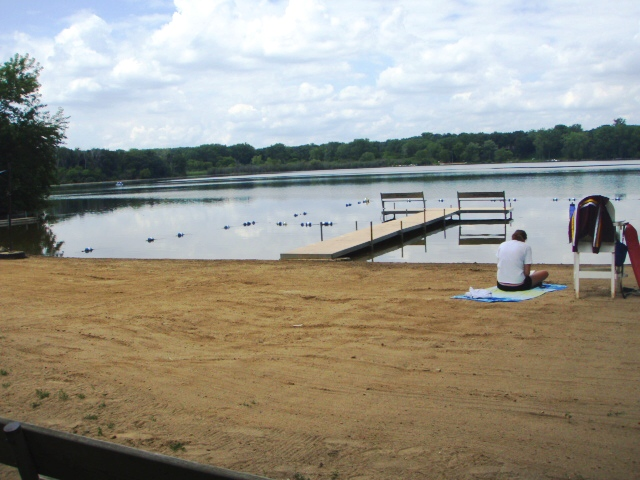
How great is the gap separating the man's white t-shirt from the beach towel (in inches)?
7.8

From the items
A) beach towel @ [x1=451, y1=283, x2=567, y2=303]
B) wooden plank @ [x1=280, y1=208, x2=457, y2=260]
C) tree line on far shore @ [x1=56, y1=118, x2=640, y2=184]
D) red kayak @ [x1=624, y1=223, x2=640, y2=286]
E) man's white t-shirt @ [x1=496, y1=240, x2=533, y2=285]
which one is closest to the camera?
red kayak @ [x1=624, y1=223, x2=640, y2=286]

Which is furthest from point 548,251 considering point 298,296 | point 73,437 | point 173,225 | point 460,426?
point 173,225

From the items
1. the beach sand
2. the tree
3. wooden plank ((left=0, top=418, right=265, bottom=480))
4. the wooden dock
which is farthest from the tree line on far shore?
wooden plank ((left=0, top=418, right=265, bottom=480))

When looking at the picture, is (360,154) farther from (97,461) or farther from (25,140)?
(97,461)

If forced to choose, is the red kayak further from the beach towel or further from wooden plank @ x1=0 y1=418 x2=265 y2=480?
wooden plank @ x1=0 y1=418 x2=265 y2=480

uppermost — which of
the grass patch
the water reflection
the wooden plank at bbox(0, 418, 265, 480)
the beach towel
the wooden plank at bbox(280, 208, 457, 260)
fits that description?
the wooden plank at bbox(0, 418, 265, 480)

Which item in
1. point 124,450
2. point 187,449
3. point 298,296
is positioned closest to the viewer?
point 124,450

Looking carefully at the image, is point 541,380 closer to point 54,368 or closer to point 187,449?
point 187,449

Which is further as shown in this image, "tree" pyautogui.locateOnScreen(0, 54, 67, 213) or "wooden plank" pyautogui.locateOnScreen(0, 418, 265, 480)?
"tree" pyautogui.locateOnScreen(0, 54, 67, 213)

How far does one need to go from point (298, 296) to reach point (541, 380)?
4789 mm

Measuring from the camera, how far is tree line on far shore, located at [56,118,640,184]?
127750 millimetres

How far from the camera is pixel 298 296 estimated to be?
9.57 m

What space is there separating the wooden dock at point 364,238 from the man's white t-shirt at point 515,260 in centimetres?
646

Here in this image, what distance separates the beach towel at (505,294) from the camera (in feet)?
28.1
